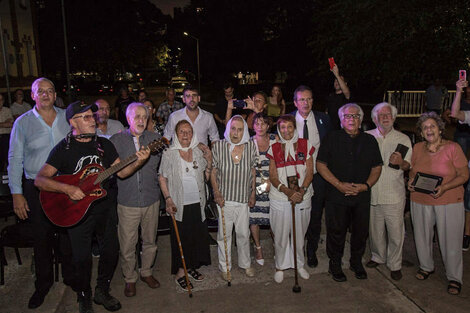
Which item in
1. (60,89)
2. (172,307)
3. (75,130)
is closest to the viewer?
(75,130)

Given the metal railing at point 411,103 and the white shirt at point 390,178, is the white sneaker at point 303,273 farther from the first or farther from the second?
the metal railing at point 411,103

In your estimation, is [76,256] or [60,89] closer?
[76,256]

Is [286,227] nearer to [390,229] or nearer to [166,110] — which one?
[390,229]

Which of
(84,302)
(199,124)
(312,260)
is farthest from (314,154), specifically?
(84,302)

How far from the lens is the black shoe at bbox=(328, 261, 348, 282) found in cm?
460

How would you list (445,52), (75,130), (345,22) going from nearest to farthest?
(75,130) < (445,52) < (345,22)

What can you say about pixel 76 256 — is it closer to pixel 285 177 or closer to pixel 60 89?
pixel 285 177

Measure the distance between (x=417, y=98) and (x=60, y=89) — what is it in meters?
27.6

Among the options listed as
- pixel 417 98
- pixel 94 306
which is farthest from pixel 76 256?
pixel 417 98

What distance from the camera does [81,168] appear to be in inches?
149

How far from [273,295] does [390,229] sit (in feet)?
5.31

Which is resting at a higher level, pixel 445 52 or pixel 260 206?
pixel 445 52

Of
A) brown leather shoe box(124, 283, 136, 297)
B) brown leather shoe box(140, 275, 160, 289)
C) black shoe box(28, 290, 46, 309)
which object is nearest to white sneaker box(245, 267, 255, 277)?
brown leather shoe box(140, 275, 160, 289)

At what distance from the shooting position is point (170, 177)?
447 cm
